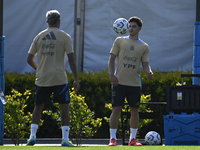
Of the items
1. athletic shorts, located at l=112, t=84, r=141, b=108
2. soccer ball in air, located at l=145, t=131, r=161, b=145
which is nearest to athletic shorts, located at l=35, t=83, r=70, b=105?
athletic shorts, located at l=112, t=84, r=141, b=108

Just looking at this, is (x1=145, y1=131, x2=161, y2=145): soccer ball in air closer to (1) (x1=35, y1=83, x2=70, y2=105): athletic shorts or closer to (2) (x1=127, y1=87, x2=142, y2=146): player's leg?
(2) (x1=127, y1=87, x2=142, y2=146): player's leg

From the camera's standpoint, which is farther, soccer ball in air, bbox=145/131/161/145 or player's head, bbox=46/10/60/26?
soccer ball in air, bbox=145/131/161/145

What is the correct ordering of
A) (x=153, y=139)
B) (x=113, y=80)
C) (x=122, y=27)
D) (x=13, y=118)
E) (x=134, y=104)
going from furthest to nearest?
(x=13, y=118)
(x=153, y=139)
(x=122, y=27)
(x=134, y=104)
(x=113, y=80)

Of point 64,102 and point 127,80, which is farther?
point 127,80

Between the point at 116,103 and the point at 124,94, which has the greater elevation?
the point at 124,94

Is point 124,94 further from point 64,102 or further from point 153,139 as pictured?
point 153,139

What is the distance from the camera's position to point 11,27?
13125mm

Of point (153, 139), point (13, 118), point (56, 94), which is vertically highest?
point (56, 94)

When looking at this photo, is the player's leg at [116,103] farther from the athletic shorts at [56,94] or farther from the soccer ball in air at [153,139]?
the soccer ball in air at [153,139]

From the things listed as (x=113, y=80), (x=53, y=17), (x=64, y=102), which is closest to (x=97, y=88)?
(x=113, y=80)

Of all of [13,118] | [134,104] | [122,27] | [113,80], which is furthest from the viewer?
[13,118]

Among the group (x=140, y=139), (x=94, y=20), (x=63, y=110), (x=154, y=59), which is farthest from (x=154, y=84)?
(x=63, y=110)

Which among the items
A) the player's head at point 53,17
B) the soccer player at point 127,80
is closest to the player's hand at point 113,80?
the soccer player at point 127,80

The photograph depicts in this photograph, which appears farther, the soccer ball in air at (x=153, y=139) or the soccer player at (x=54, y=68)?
the soccer ball in air at (x=153, y=139)
